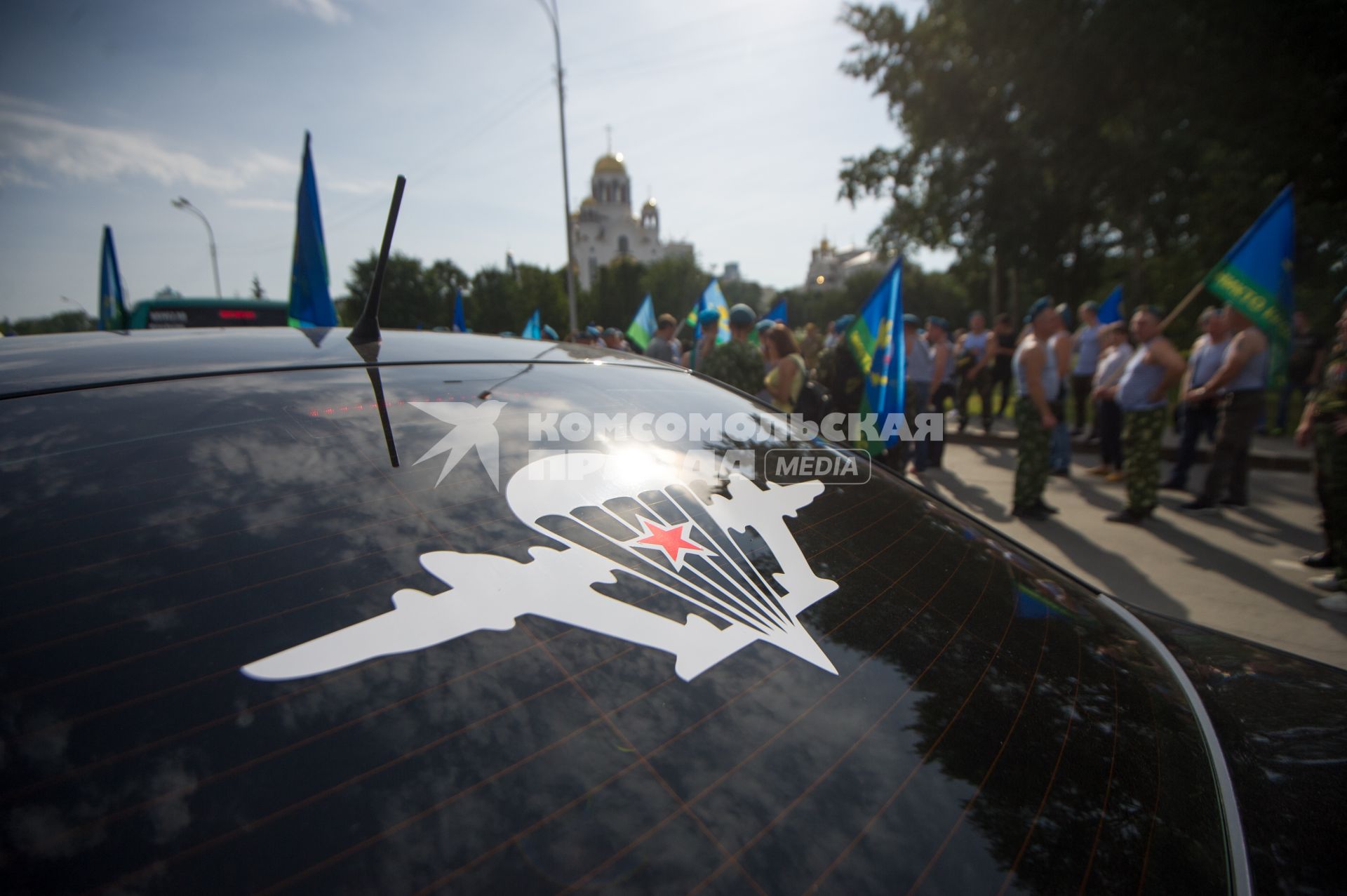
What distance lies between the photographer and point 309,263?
5215mm

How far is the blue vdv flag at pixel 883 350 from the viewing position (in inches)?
217

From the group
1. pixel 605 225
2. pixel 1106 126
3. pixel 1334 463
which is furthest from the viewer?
pixel 605 225

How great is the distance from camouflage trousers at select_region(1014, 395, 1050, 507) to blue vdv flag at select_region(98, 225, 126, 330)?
354 inches

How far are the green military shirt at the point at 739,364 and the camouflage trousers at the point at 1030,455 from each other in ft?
7.23

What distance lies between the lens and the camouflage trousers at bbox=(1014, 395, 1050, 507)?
214 inches

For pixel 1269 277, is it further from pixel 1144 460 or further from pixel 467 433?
pixel 467 433

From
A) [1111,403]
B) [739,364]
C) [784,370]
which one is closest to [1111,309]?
[1111,403]

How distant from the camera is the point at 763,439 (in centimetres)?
177

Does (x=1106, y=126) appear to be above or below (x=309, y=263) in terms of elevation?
above

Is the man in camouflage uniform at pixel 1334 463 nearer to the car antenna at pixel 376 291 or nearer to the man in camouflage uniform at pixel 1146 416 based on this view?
the man in camouflage uniform at pixel 1146 416

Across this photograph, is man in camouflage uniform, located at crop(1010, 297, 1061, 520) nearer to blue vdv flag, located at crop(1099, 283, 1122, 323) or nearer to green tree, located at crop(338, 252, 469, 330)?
blue vdv flag, located at crop(1099, 283, 1122, 323)

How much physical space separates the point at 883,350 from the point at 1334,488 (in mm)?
2929

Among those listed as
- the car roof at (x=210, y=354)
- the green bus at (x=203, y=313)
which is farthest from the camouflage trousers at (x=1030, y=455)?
the green bus at (x=203, y=313)

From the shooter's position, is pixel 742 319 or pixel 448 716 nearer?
pixel 448 716
